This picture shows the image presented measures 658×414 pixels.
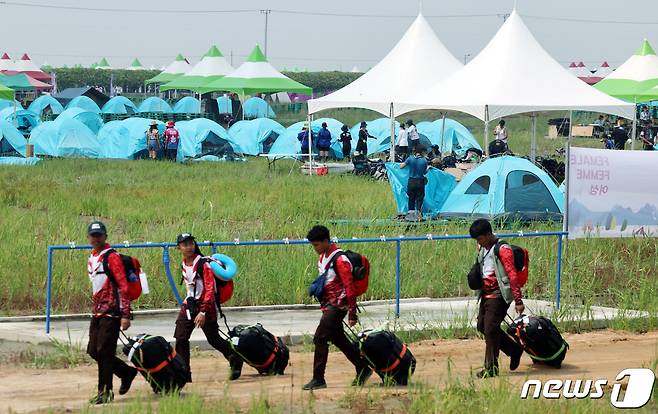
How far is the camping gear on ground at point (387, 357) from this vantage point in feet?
39.3

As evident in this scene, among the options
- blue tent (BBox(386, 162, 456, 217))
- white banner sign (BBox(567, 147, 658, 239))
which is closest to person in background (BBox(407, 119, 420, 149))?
blue tent (BBox(386, 162, 456, 217))

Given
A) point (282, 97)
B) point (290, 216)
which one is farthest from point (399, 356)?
point (282, 97)

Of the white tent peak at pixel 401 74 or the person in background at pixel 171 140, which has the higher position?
the white tent peak at pixel 401 74

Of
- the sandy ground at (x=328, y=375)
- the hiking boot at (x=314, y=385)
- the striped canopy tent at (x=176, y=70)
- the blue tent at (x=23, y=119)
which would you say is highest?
the striped canopy tent at (x=176, y=70)

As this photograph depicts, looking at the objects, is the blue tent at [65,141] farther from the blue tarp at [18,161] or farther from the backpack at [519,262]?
the backpack at [519,262]

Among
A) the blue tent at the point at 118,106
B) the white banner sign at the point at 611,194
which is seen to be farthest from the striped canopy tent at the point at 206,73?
the white banner sign at the point at 611,194

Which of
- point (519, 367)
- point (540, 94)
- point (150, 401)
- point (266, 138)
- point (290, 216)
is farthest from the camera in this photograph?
point (266, 138)

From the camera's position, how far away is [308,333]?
1475 centimetres

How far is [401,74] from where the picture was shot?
36750 millimetres

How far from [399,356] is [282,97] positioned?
93.2 meters

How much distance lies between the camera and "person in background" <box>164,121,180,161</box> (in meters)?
40.8

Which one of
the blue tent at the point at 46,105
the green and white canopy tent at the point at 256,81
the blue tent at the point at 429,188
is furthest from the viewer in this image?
the blue tent at the point at 46,105

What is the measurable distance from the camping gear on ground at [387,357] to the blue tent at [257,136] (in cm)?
3448

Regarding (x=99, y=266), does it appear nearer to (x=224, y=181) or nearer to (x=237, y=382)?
(x=237, y=382)
